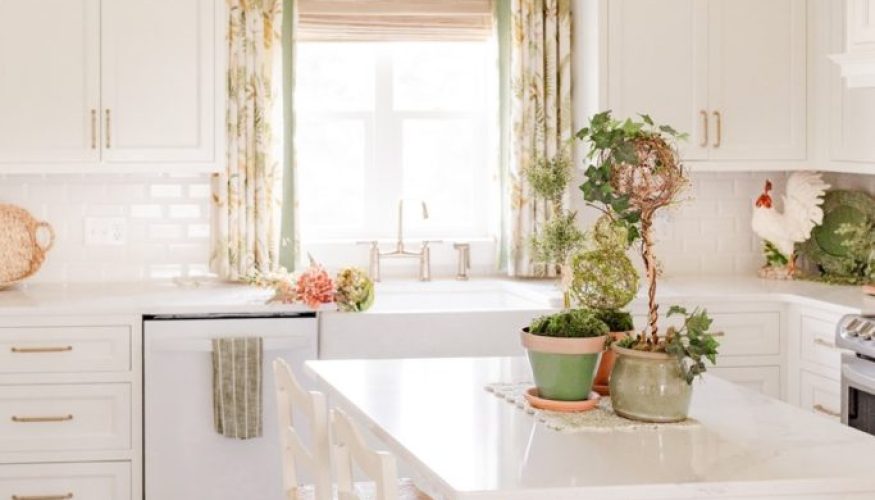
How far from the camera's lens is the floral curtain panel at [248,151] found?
17.6ft

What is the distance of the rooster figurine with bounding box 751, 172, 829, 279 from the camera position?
553 centimetres

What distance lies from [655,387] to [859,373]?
1722 mm

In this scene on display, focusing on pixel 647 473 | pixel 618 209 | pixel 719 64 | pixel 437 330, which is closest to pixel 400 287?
pixel 437 330

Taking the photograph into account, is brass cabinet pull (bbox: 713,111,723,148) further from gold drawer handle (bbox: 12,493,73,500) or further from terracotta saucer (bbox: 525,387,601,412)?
gold drawer handle (bbox: 12,493,73,500)

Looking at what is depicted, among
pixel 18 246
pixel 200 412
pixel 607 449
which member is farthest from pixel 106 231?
pixel 607 449

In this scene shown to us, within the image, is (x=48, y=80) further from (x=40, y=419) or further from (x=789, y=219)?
(x=789, y=219)

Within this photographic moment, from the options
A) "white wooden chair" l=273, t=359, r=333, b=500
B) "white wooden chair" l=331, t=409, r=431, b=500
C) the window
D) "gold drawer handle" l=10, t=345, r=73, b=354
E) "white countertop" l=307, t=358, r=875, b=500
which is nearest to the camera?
"white wooden chair" l=331, t=409, r=431, b=500

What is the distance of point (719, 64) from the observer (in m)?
5.41

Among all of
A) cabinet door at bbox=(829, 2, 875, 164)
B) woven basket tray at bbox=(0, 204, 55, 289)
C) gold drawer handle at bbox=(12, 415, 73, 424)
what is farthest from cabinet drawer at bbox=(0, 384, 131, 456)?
cabinet door at bbox=(829, 2, 875, 164)

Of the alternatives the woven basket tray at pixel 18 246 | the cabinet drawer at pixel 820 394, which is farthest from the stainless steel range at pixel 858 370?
the woven basket tray at pixel 18 246

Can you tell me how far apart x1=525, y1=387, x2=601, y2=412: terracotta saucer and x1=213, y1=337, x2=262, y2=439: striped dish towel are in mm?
1893

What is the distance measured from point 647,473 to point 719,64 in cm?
320

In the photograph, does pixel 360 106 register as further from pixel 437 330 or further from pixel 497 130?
pixel 437 330

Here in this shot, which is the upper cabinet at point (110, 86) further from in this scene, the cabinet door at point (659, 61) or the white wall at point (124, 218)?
the cabinet door at point (659, 61)
